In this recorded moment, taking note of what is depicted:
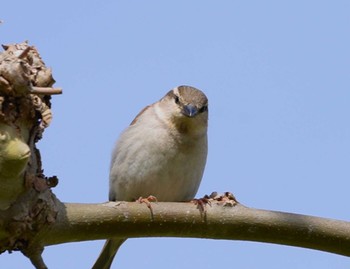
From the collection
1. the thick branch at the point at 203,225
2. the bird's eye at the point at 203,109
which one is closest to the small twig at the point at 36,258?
the thick branch at the point at 203,225

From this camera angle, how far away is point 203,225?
370 centimetres

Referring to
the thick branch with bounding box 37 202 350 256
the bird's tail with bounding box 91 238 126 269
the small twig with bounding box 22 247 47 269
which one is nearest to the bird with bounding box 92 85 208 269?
the bird's tail with bounding box 91 238 126 269

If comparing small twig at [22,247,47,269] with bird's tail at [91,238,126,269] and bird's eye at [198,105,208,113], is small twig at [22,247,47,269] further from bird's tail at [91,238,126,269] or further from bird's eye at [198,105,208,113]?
bird's eye at [198,105,208,113]

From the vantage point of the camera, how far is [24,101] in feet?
11.1

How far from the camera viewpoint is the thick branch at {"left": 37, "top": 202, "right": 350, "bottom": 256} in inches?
135

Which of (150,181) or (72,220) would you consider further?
(150,181)

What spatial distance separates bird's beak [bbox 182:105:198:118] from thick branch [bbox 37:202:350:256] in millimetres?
2340

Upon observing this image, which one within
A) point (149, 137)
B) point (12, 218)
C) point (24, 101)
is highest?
point (149, 137)

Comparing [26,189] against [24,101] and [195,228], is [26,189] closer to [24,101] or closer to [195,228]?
[24,101]

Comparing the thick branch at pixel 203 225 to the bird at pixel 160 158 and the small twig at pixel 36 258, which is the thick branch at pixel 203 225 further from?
the bird at pixel 160 158

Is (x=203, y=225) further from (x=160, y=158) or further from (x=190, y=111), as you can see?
(x=190, y=111)

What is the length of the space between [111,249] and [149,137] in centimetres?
82

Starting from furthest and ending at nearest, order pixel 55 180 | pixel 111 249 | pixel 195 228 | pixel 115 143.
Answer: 1. pixel 115 143
2. pixel 111 249
3. pixel 195 228
4. pixel 55 180

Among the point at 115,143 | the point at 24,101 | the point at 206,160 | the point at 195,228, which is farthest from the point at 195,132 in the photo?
the point at 24,101
